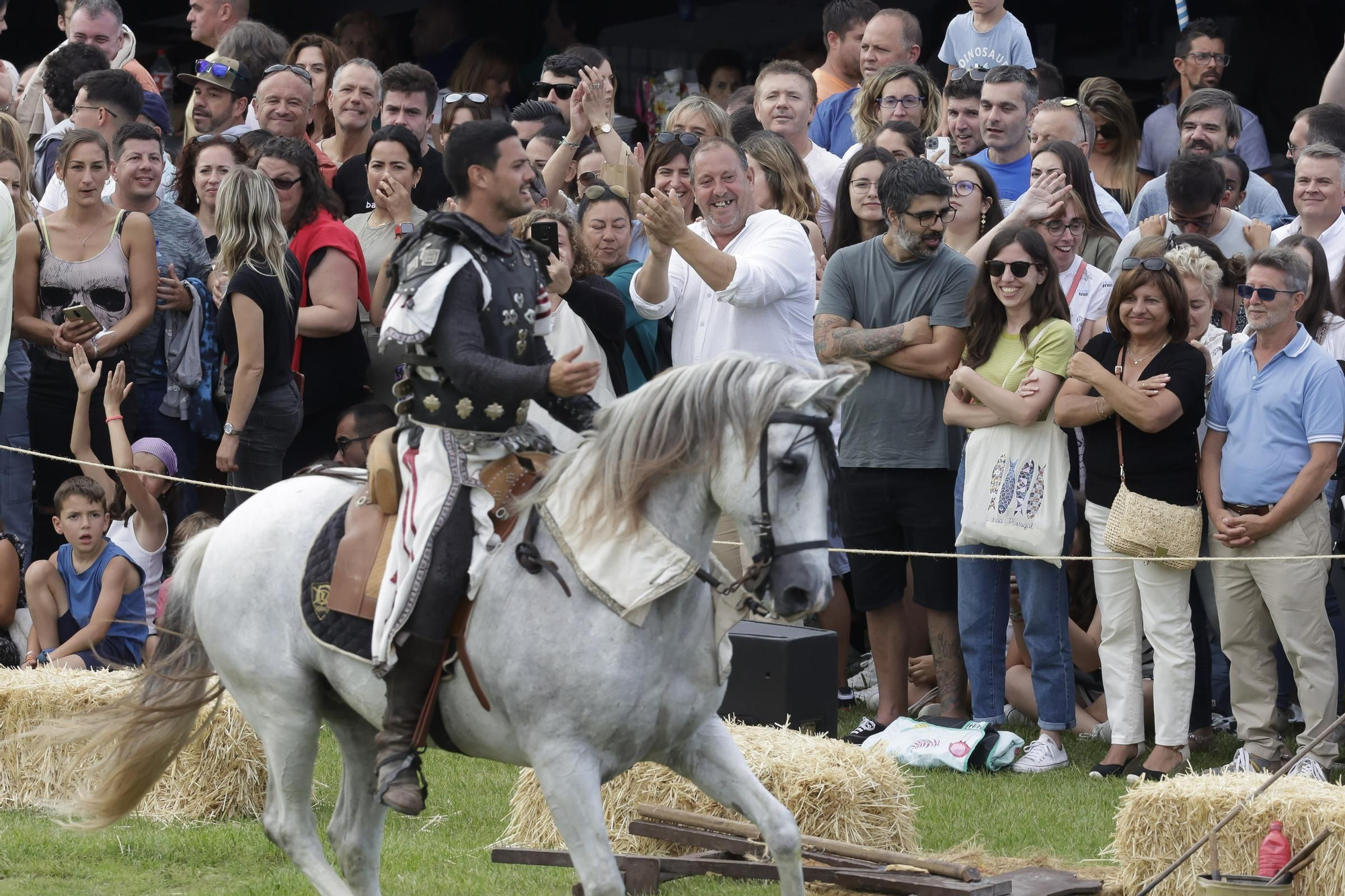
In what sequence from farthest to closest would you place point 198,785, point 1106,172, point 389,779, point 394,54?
point 394,54, point 1106,172, point 198,785, point 389,779

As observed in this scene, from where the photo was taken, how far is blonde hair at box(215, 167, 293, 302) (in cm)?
861

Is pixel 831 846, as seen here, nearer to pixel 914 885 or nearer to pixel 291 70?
pixel 914 885

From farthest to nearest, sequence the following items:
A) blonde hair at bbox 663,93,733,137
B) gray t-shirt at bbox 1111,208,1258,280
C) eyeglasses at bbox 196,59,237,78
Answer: eyeglasses at bbox 196,59,237,78 → blonde hair at bbox 663,93,733,137 → gray t-shirt at bbox 1111,208,1258,280

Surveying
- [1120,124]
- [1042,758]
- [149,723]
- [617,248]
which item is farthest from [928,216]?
[149,723]

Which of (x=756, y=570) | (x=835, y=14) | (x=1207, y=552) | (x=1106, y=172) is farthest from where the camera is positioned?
(x=835, y=14)

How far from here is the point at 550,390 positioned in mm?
4707

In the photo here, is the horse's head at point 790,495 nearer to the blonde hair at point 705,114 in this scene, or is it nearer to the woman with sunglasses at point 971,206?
the woman with sunglasses at point 971,206

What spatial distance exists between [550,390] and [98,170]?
17.6ft

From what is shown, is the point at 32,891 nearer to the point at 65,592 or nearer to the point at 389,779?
the point at 389,779

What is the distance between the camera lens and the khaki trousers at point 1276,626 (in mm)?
7164

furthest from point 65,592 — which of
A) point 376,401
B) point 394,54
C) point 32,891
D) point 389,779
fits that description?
point 394,54

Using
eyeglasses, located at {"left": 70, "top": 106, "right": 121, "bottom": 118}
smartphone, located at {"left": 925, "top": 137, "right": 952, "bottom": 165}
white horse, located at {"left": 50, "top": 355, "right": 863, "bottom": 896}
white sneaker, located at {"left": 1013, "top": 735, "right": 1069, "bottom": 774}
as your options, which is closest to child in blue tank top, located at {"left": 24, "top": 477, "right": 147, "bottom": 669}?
eyeglasses, located at {"left": 70, "top": 106, "right": 121, "bottom": 118}

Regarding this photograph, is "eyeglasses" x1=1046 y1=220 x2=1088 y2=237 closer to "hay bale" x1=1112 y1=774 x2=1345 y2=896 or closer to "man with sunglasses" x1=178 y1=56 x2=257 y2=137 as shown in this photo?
"hay bale" x1=1112 y1=774 x2=1345 y2=896

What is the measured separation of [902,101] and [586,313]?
3273 mm
